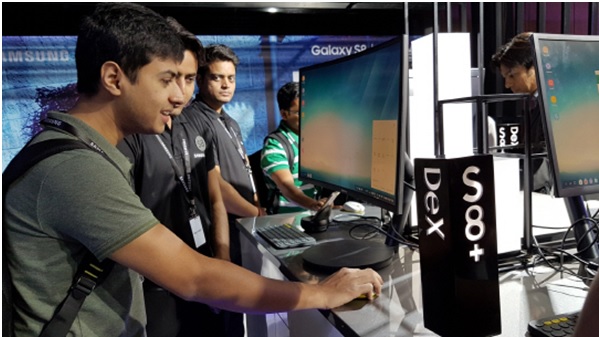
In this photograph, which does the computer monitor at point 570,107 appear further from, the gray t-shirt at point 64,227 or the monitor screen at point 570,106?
the gray t-shirt at point 64,227

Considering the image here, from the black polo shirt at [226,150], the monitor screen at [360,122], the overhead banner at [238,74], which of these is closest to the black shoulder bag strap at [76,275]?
the monitor screen at [360,122]

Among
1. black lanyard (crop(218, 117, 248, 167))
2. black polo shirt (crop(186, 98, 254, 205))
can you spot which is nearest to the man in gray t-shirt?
black polo shirt (crop(186, 98, 254, 205))

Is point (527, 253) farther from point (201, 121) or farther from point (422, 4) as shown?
point (422, 4)

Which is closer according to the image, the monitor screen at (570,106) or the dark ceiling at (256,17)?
the monitor screen at (570,106)

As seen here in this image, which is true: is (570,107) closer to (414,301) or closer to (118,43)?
(414,301)

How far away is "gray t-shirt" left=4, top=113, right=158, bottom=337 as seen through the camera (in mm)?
870

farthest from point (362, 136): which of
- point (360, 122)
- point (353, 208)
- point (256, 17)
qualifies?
point (256, 17)

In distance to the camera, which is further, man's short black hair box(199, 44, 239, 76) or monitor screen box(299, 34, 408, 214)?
man's short black hair box(199, 44, 239, 76)

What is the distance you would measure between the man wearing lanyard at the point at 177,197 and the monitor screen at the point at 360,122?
1.46 ft

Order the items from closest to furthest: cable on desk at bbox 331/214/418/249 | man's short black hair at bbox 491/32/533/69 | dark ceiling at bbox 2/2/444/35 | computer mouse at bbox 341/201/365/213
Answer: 1. cable on desk at bbox 331/214/418/249
2. computer mouse at bbox 341/201/365/213
3. man's short black hair at bbox 491/32/533/69
4. dark ceiling at bbox 2/2/444/35

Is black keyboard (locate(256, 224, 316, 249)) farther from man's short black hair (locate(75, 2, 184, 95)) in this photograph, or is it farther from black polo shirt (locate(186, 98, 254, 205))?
black polo shirt (locate(186, 98, 254, 205))

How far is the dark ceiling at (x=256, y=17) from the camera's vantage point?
13.3 feet

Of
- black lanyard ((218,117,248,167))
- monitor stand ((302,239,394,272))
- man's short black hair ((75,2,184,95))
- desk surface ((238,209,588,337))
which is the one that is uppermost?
man's short black hair ((75,2,184,95))

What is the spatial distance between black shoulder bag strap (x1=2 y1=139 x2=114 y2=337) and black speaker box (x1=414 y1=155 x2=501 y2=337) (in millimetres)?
640
